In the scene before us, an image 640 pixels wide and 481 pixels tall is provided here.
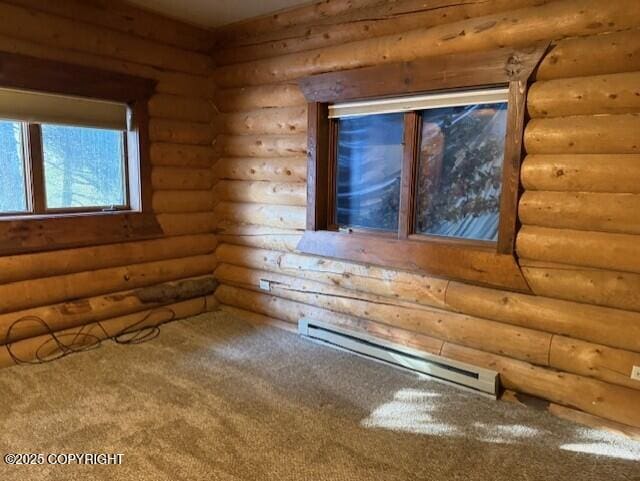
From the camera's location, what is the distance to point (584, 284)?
2650mm

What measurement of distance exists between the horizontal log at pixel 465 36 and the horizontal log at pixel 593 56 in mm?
56

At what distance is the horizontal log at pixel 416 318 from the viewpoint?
2895 millimetres

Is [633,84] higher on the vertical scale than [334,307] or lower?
higher

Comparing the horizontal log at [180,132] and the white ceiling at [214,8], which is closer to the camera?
the white ceiling at [214,8]

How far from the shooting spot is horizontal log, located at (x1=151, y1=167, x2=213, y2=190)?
4.16 metres

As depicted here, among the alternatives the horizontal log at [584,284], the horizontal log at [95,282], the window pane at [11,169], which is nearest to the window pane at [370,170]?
the horizontal log at [584,284]

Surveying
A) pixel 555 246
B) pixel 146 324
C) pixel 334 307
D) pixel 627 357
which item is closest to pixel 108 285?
pixel 146 324

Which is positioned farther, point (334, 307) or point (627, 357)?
point (334, 307)

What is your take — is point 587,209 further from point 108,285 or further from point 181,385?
point 108,285

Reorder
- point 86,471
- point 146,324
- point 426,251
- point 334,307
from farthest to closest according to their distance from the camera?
point 146,324 < point 334,307 < point 426,251 < point 86,471

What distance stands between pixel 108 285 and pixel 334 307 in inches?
76.6

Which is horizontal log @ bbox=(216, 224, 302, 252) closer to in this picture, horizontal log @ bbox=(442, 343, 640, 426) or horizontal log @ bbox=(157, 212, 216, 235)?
horizontal log @ bbox=(157, 212, 216, 235)

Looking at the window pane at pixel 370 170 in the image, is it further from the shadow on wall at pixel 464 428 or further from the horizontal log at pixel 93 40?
the horizontal log at pixel 93 40

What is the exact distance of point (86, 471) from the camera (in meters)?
2.17
